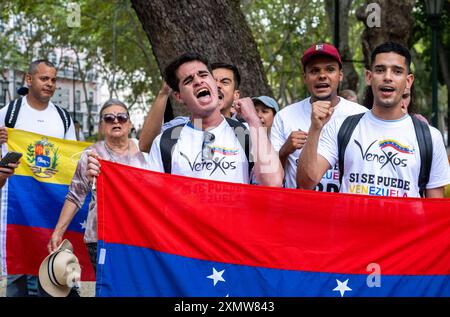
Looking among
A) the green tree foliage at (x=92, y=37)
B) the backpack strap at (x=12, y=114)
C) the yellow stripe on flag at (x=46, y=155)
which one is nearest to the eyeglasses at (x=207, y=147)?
the yellow stripe on flag at (x=46, y=155)

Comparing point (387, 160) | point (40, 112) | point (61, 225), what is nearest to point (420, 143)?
point (387, 160)

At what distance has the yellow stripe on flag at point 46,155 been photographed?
7.07 meters

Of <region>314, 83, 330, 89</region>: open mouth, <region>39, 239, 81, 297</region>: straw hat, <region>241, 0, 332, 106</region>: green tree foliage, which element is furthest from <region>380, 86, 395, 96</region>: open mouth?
<region>241, 0, 332, 106</region>: green tree foliage

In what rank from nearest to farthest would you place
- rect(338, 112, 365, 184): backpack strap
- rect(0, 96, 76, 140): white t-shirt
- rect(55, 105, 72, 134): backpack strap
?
rect(338, 112, 365, 184): backpack strap, rect(0, 96, 76, 140): white t-shirt, rect(55, 105, 72, 134): backpack strap

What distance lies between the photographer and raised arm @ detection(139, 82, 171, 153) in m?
5.48

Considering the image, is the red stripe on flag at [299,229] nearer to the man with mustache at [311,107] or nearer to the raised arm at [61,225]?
the man with mustache at [311,107]

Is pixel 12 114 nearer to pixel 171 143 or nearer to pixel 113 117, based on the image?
pixel 113 117

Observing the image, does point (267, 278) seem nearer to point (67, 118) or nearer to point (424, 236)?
point (424, 236)

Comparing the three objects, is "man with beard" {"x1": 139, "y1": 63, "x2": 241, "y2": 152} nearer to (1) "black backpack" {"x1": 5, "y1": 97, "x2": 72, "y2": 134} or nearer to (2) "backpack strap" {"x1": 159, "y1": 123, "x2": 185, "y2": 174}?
(2) "backpack strap" {"x1": 159, "y1": 123, "x2": 185, "y2": 174}

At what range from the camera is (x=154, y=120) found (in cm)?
561

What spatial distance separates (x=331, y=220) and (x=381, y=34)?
684 cm

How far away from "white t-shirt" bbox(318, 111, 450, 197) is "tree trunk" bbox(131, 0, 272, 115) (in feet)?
14.2

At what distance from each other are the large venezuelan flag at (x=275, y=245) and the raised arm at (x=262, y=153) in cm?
12
